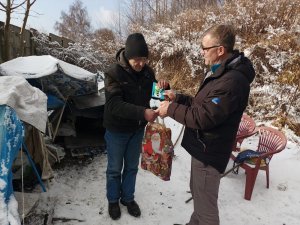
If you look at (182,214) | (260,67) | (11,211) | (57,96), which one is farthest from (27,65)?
(260,67)

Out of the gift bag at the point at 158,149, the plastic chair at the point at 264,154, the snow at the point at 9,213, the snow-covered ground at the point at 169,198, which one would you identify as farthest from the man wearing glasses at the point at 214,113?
the plastic chair at the point at 264,154

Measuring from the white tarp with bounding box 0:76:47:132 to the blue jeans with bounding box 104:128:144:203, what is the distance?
2.22ft

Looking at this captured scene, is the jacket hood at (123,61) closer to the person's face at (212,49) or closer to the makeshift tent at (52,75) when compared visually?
the person's face at (212,49)

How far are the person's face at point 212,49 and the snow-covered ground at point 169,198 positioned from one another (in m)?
1.90

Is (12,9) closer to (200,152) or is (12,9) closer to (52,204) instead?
(52,204)

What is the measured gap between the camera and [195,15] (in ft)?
32.0

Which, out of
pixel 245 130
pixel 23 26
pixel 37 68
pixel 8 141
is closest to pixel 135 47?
pixel 8 141

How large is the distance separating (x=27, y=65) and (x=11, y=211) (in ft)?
7.95

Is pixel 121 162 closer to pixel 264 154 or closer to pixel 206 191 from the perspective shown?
pixel 206 191

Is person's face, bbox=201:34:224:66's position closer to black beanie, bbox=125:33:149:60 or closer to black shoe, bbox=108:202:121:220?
black beanie, bbox=125:33:149:60

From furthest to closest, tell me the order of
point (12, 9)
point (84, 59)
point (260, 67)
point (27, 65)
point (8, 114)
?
point (84, 59) < point (260, 67) < point (12, 9) < point (27, 65) < point (8, 114)

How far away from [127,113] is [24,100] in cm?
87

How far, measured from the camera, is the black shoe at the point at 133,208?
3189 mm

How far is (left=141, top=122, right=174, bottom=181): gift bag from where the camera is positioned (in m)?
2.83
